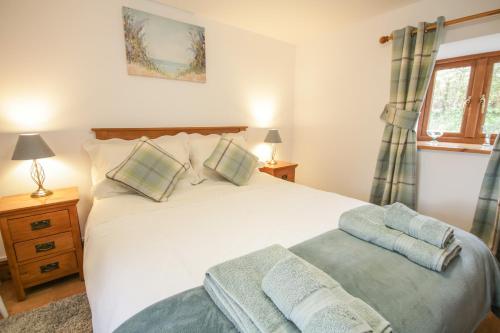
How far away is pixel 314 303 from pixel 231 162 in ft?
5.39

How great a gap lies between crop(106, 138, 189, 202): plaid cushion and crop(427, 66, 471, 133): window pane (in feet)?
8.84

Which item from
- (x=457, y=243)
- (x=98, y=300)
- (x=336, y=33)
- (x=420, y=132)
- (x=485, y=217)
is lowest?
(x=485, y=217)

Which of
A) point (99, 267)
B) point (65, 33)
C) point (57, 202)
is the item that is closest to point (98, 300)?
point (99, 267)

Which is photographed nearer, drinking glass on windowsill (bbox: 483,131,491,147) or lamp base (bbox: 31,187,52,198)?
lamp base (bbox: 31,187,52,198)

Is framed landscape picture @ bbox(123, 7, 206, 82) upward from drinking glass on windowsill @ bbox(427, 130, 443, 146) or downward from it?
upward

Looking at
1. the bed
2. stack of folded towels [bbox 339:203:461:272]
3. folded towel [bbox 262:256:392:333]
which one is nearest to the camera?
folded towel [bbox 262:256:392:333]

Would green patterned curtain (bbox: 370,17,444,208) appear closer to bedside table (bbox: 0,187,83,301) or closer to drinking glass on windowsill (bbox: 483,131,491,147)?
drinking glass on windowsill (bbox: 483,131,491,147)

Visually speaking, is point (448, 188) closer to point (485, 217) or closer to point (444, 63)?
point (485, 217)

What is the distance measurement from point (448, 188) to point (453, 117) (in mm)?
768

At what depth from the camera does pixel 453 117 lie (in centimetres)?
238

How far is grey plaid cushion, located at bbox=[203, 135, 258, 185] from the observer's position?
2.13m

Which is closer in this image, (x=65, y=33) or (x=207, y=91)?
(x=65, y=33)

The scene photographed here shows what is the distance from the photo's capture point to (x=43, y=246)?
1651 millimetres

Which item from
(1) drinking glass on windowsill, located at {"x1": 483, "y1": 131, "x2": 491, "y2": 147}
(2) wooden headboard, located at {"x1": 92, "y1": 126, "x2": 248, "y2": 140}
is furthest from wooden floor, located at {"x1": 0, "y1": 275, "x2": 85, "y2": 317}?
(1) drinking glass on windowsill, located at {"x1": 483, "y1": 131, "x2": 491, "y2": 147}
